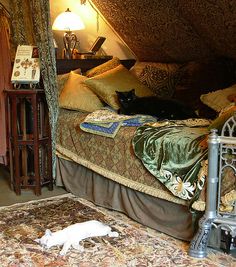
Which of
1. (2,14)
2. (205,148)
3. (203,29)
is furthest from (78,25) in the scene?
(205,148)

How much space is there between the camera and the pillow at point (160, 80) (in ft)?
13.9

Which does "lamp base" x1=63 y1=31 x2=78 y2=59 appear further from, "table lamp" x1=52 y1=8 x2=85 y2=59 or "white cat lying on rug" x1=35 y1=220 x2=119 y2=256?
"white cat lying on rug" x1=35 y1=220 x2=119 y2=256

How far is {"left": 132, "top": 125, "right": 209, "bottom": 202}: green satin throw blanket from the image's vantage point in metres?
2.60

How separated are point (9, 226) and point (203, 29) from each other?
226 cm

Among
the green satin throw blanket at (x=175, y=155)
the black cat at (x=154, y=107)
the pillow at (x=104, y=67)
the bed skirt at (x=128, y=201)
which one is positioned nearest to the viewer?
the green satin throw blanket at (x=175, y=155)

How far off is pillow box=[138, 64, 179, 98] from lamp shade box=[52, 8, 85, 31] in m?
0.86

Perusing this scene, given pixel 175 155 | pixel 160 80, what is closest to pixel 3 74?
pixel 160 80

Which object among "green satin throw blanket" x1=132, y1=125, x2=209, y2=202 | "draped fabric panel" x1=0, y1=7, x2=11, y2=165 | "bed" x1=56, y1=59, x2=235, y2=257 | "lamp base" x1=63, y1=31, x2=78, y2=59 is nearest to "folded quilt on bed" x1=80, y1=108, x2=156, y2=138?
"bed" x1=56, y1=59, x2=235, y2=257

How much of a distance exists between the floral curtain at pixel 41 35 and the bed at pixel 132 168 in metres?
0.18

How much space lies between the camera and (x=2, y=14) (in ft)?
13.8

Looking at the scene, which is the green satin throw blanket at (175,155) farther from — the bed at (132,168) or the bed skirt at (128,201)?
the bed skirt at (128,201)

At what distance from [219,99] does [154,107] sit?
1.66 feet

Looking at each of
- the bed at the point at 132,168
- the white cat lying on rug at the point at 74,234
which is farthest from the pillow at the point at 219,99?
the white cat lying on rug at the point at 74,234

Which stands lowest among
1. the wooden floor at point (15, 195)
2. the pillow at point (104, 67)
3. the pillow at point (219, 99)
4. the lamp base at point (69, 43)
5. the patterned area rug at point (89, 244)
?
the wooden floor at point (15, 195)
